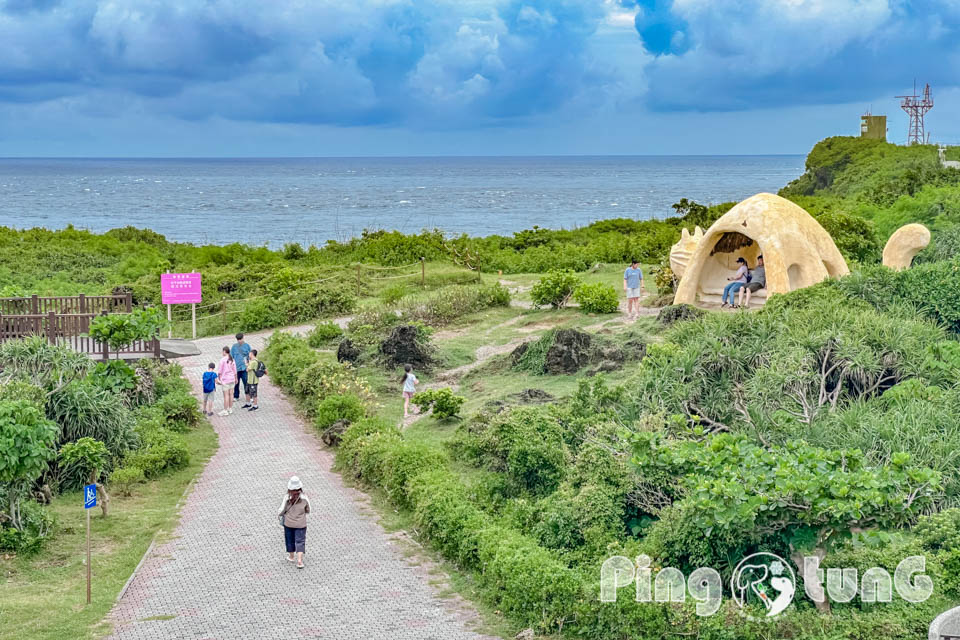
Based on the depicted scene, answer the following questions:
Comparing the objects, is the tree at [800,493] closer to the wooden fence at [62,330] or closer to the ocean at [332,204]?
the wooden fence at [62,330]

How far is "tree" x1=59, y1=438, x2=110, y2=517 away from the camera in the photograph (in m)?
14.4

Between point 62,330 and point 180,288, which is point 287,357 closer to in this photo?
point 62,330

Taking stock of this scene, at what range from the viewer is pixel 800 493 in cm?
958

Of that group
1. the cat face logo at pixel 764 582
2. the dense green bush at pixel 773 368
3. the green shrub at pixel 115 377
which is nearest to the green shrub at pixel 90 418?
the green shrub at pixel 115 377

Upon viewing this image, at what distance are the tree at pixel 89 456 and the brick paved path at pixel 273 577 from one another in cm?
127

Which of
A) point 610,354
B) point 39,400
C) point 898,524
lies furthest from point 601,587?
point 610,354

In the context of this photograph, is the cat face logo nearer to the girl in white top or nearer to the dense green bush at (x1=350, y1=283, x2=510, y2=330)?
the girl in white top

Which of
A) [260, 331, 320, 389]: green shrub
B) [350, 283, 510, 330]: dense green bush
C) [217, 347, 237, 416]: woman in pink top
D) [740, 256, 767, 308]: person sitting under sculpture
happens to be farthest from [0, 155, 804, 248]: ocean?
[217, 347, 237, 416]: woman in pink top

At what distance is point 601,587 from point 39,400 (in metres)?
8.99

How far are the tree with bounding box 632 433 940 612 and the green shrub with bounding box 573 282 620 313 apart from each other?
52.7ft

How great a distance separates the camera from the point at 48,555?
1259cm

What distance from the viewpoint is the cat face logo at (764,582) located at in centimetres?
1003

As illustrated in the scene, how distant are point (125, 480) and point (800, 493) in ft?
31.7

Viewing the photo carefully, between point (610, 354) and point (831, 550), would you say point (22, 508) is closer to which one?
point (831, 550)
